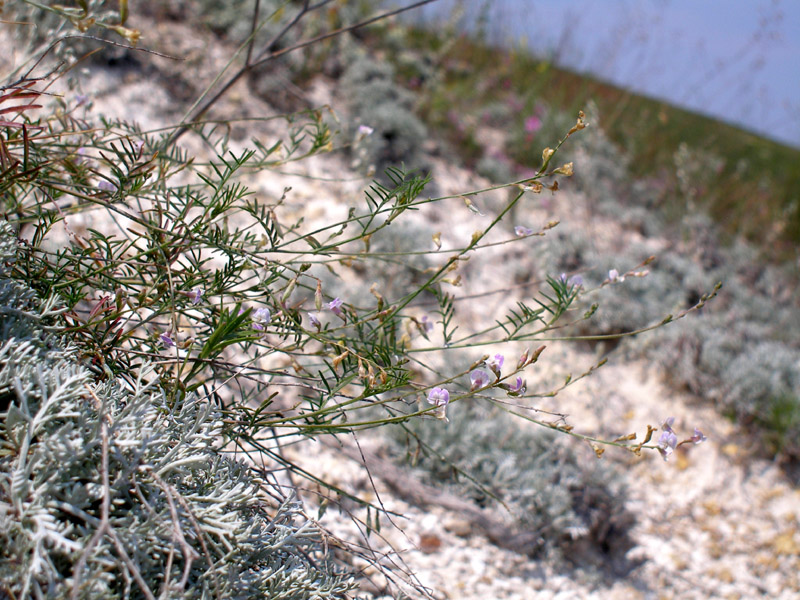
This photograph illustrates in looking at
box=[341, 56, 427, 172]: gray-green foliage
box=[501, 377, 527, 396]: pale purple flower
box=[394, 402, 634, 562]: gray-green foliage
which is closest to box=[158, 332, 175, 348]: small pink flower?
box=[501, 377, 527, 396]: pale purple flower

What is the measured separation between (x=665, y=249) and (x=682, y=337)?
134 cm

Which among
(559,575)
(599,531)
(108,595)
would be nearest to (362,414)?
(559,575)

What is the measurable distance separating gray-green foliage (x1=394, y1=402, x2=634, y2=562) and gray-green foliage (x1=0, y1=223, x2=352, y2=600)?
3.56 feet

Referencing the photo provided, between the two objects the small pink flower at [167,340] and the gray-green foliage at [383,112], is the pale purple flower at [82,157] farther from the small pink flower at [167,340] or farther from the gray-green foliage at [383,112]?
the gray-green foliage at [383,112]

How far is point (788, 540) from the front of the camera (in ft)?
8.61

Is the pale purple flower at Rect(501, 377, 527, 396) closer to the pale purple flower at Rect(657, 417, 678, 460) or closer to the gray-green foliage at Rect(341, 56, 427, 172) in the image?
the pale purple flower at Rect(657, 417, 678, 460)

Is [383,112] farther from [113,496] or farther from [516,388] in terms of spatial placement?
[113,496]

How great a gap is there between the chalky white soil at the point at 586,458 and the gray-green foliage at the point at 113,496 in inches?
12.3

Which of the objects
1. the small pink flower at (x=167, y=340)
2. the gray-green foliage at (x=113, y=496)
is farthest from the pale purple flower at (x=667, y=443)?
the small pink flower at (x=167, y=340)

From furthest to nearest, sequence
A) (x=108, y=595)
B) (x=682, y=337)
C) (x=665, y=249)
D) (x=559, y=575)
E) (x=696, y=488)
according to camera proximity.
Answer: (x=665, y=249), (x=682, y=337), (x=696, y=488), (x=559, y=575), (x=108, y=595)

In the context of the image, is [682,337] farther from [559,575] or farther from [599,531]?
[559,575]

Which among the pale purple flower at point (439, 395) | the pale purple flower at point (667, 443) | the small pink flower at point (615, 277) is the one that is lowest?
the pale purple flower at point (439, 395)

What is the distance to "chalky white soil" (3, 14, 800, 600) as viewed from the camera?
1961mm

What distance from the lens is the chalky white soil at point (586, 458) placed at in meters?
1.96
